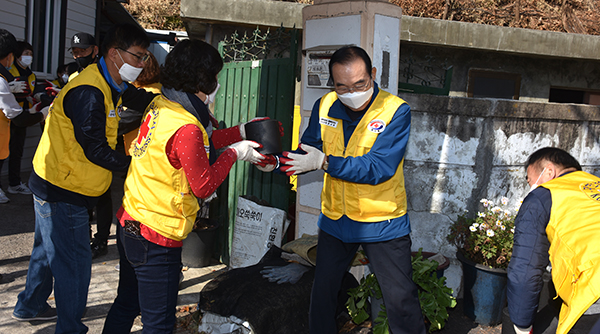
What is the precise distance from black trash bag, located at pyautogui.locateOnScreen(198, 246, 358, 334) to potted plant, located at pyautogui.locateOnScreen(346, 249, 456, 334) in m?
0.12

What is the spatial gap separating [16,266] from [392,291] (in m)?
3.71

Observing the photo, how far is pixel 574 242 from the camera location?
216 cm

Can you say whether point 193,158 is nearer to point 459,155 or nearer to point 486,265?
point 486,265

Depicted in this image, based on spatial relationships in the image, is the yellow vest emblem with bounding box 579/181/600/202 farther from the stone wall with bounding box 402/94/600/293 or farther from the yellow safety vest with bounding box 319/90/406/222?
the stone wall with bounding box 402/94/600/293

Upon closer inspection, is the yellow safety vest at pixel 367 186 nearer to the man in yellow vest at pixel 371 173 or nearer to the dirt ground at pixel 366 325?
the man in yellow vest at pixel 371 173

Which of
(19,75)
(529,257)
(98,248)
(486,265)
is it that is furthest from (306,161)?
(19,75)

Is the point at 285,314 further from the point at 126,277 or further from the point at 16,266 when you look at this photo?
the point at 16,266

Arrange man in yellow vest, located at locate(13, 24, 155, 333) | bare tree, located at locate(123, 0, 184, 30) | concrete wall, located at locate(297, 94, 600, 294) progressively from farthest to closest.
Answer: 1. bare tree, located at locate(123, 0, 184, 30)
2. concrete wall, located at locate(297, 94, 600, 294)
3. man in yellow vest, located at locate(13, 24, 155, 333)

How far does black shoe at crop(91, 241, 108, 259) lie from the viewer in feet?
15.6

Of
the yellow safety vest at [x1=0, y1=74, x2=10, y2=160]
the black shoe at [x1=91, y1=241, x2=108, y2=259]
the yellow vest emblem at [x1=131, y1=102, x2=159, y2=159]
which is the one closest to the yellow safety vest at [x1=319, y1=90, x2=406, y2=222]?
the yellow vest emblem at [x1=131, y1=102, x2=159, y2=159]

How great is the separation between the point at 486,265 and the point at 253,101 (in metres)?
2.61

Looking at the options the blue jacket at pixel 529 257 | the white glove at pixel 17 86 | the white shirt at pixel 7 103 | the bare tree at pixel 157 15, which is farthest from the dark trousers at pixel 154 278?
the bare tree at pixel 157 15

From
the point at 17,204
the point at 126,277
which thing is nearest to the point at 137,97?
the point at 126,277

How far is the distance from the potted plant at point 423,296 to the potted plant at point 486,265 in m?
0.51
